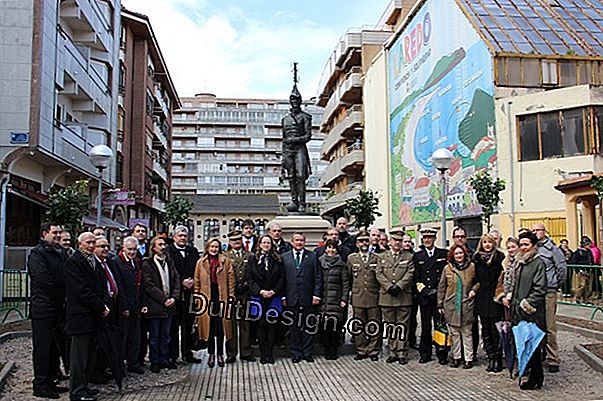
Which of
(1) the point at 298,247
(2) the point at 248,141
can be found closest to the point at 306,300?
(1) the point at 298,247

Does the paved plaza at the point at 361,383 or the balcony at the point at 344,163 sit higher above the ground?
the balcony at the point at 344,163

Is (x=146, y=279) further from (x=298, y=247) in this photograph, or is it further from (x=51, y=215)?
(x=51, y=215)

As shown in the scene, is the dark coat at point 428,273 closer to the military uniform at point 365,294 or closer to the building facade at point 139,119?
the military uniform at point 365,294

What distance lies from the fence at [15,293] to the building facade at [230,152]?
8238 cm

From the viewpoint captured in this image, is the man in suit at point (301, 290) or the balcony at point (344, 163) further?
the balcony at point (344, 163)

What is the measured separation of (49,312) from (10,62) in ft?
53.7

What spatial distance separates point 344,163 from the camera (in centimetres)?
5738

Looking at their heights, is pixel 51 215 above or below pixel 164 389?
above

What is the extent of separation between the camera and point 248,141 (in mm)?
103375

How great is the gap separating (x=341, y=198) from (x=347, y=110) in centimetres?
782

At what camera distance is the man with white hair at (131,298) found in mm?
9656

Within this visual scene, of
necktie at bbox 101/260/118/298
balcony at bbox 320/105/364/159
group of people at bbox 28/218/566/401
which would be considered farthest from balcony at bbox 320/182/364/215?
necktie at bbox 101/260/118/298

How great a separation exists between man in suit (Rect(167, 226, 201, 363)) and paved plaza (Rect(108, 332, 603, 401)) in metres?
0.48

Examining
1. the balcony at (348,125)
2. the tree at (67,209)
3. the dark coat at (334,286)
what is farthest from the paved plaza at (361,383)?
the balcony at (348,125)
